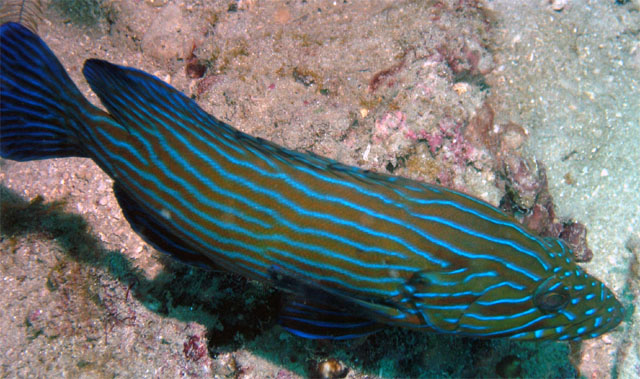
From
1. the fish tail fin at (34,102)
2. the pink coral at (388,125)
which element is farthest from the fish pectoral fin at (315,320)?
the pink coral at (388,125)

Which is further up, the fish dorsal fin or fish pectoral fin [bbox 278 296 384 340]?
the fish dorsal fin

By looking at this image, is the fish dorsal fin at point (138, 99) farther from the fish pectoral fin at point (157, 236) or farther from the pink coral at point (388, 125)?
the pink coral at point (388, 125)

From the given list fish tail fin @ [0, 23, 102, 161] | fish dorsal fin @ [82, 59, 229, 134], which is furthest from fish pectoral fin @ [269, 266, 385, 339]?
fish tail fin @ [0, 23, 102, 161]

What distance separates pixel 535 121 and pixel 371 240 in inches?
171

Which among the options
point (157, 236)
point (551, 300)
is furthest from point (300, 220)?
point (551, 300)

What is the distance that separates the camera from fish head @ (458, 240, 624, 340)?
7.14 feet

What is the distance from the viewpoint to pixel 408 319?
87.7 inches

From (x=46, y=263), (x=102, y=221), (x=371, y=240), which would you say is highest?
(x=371, y=240)

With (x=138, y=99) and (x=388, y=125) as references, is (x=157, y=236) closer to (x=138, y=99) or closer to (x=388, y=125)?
(x=138, y=99)

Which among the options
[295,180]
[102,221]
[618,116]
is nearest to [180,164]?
[295,180]

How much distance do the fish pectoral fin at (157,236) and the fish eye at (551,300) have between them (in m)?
2.05

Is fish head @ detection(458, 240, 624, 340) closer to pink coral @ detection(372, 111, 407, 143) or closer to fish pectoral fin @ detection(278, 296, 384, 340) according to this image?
fish pectoral fin @ detection(278, 296, 384, 340)

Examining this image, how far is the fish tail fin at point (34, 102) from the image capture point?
7.18 feet

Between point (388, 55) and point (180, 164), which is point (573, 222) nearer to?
point (388, 55)
